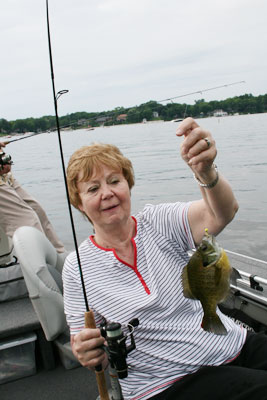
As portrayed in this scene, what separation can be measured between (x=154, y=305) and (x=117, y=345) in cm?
30

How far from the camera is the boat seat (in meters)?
2.79

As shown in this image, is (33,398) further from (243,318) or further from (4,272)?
(243,318)

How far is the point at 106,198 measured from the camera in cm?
207

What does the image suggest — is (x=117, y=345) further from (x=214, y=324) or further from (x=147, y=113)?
(x=147, y=113)

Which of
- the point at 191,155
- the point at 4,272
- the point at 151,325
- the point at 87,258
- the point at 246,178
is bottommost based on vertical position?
the point at 246,178

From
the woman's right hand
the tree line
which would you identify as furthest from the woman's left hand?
the tree line

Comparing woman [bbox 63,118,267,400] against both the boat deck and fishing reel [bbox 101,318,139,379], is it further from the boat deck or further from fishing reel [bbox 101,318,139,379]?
the boat deck

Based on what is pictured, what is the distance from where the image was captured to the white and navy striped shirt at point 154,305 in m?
1.93

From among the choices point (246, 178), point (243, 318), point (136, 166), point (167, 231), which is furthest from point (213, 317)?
point (136, 166)

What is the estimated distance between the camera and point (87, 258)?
213 centimetres

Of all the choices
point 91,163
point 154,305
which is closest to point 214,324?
point 154,305

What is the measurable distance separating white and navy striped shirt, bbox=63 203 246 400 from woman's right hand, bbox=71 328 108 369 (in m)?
0.17

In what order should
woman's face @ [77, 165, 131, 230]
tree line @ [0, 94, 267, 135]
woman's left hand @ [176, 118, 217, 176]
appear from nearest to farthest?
1. woman's left hand @ [176, 118, 217, 176]
2. woman's face @ [77, 165, 131, 230]
3. tree line @ [0, 94, 267, 135]

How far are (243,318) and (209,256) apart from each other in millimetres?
1890
